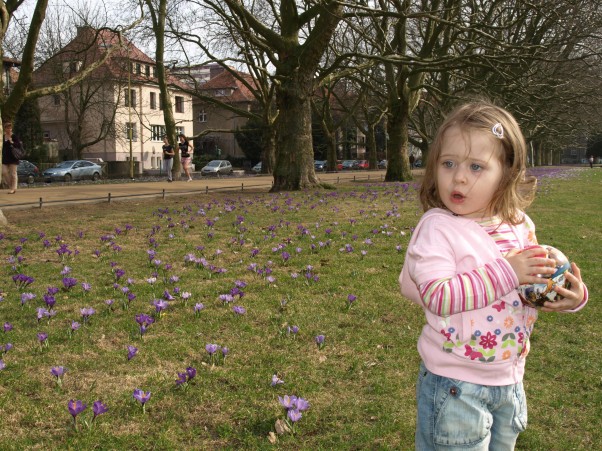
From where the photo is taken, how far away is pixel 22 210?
12.6 metres

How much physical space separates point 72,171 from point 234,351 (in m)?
39.5

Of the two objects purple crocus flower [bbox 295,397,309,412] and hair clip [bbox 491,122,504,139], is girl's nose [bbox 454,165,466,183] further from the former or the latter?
purple crocus flower [bbox 295,397,309,412]

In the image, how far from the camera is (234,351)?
4.17 m

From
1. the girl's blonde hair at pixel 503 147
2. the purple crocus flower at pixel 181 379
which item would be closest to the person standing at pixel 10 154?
the purple crocus flower at pixel 181 379

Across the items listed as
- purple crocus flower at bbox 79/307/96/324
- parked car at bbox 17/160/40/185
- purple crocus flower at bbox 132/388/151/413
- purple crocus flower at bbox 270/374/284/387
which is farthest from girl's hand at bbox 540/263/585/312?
parked car at bbox 17/160/40/185

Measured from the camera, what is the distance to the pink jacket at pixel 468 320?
206 centimetres

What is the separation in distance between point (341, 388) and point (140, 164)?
58076mm

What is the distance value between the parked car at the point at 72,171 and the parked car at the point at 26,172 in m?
0.81

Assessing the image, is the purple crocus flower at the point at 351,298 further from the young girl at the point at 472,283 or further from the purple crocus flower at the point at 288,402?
the young girl at the point at 472,283

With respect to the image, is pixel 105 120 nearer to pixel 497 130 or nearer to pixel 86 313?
pixel 86 313

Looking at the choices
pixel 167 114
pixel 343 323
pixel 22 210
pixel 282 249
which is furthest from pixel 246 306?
pixel 167 114

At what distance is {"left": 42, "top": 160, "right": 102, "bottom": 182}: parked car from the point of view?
38.9 meters

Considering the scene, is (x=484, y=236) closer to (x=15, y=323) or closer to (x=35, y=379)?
(x=35, y=379)

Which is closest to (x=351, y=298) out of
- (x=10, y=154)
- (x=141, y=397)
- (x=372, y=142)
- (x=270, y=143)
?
(x=141, y=397)
